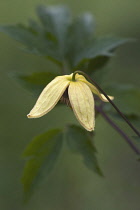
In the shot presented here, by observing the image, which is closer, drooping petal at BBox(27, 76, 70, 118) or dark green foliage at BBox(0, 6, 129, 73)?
drooping petal at BBox(27, 76, 70, 118)

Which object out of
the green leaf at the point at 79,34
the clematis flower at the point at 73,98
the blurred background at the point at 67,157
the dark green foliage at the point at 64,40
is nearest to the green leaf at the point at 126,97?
the dark green foliage at the point at 64,40

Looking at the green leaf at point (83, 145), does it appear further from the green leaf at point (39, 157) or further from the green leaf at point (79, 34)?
the green leaf at point (79, 34)

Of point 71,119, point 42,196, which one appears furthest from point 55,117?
point 42,196

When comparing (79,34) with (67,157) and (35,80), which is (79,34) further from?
(67,157)

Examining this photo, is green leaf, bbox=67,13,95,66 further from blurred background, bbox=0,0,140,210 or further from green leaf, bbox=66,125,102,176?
blurred background, bbox=0,0,140,210

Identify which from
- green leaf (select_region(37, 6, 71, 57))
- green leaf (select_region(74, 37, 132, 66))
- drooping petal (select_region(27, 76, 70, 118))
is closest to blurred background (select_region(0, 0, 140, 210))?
green leaf (select_region(37, 6, 71, 57))

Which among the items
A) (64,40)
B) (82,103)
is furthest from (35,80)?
(82,103)
